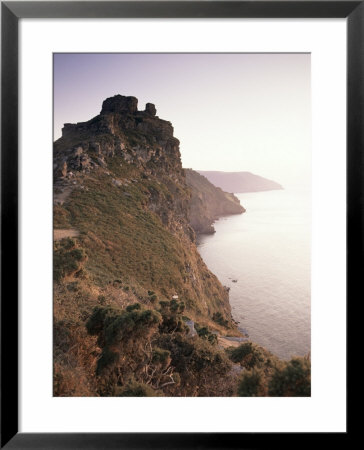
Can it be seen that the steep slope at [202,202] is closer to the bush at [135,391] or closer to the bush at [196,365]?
the bush at [196,365]

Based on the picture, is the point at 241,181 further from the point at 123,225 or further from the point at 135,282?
the point at 123,225

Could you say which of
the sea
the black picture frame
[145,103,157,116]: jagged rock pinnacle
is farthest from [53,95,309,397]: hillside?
the sea

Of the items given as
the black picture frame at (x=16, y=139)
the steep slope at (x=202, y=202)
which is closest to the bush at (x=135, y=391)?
the black picture frame at (x=16, y=139)

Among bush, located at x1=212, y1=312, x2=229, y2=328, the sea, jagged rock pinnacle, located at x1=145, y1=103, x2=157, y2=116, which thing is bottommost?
bush, located at x1=212, y1=312, x2=229, y2=328

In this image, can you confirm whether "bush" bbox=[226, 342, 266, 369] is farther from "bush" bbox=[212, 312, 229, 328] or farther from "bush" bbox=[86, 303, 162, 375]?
"bush" bbox=[212, 312, 229, 328]

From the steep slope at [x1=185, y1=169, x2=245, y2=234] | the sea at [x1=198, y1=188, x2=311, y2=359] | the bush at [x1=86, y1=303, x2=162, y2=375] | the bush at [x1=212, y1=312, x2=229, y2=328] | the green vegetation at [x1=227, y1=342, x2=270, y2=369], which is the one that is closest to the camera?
the bush at [x1=86, y1=303, x2=162, y2=375]

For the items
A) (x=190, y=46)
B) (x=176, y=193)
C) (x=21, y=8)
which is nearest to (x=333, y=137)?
(x=190, y=46)

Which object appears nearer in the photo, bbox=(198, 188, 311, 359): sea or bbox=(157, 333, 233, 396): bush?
bbox=(157, 333, 233, 396): bush
